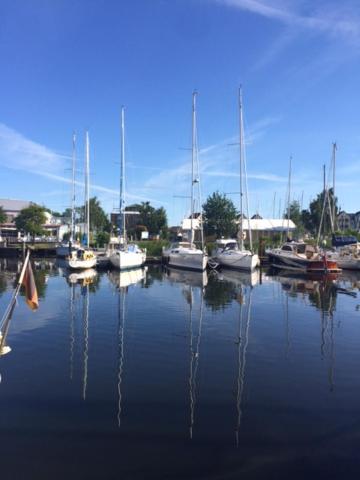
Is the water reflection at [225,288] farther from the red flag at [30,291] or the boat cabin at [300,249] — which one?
the red flag at [30,291]

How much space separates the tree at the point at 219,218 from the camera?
320 ft

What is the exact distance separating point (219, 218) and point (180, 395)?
8784cm

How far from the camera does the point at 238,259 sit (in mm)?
50156

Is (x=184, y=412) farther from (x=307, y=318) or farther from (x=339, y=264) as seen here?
(x=339, y=264)

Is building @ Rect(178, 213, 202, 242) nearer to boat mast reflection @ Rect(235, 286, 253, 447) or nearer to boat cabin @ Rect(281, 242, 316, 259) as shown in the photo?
boat cabin @ Rect(281, 242, 316, 259)

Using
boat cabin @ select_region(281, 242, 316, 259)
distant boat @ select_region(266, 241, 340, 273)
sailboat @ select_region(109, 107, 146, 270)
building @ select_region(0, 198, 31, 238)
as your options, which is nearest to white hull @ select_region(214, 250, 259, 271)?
distant boat @ select_region(266, 241, 340, 273)

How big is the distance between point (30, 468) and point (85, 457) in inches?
38.2

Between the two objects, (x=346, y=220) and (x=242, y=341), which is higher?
(x=346, y=220)

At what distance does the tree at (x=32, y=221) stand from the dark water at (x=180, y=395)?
89.5 metres

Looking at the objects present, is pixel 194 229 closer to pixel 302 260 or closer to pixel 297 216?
pixel 302 260

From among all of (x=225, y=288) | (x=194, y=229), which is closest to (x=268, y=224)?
(x=194, y=229)

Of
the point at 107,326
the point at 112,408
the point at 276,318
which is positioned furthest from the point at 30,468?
the point at 276,318

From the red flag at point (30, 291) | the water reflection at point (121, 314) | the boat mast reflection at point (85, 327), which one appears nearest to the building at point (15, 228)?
the water reflection at point (121, 314)

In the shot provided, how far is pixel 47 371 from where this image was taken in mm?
12805
